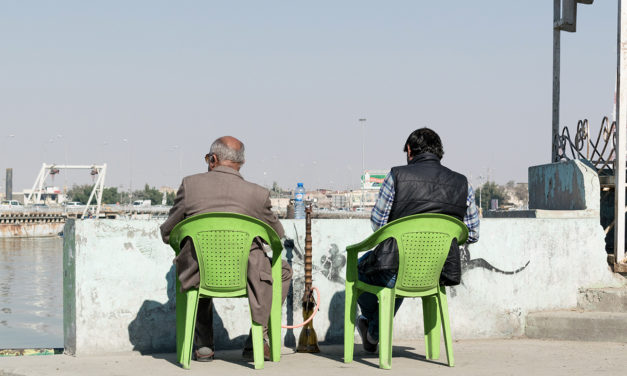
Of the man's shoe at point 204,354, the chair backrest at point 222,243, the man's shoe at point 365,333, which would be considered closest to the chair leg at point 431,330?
the man's shoe at point 365,333

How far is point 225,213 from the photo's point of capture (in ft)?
14.2

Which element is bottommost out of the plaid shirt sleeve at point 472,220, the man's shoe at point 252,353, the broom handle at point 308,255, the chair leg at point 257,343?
the man's shoe at point 252,353

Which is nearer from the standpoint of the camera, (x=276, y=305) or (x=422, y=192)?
(x=422, y=192)

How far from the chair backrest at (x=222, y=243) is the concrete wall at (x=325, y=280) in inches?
38.7

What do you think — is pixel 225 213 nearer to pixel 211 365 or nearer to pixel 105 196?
pixel 211 365

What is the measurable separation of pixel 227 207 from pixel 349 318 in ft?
3.04

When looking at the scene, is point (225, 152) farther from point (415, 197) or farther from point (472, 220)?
point (472, 220)

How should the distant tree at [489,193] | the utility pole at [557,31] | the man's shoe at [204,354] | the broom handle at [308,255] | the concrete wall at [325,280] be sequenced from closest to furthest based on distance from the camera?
the man's shoe at [204,354], the concrete wall at [325,280], the broom handle at [308,255], the utility pole at [557,31], the distant tree at [489,193]

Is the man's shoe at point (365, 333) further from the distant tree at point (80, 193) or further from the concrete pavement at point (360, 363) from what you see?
the distant tree at point (80, 193)

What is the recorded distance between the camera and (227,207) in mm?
4559

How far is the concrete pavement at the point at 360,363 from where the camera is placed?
15.1 ft

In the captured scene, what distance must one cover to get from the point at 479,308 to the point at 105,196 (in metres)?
190

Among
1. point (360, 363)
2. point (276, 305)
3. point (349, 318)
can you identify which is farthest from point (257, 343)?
point (360, 363)

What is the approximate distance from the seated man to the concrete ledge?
2.36 meters
